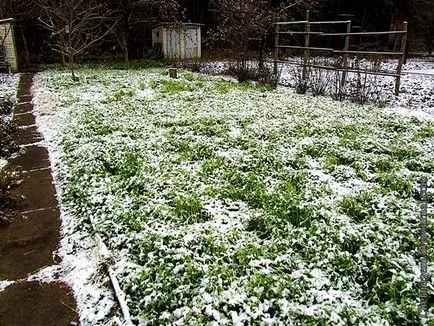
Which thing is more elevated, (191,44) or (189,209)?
(191,44)

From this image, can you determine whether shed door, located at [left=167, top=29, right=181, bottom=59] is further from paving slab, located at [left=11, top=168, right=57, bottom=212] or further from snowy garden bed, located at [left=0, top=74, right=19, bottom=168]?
paving slab, located at [left=11, top=168, right=57, bottom=212]

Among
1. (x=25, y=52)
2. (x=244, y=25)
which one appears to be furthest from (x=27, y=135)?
(x=25, y=52)

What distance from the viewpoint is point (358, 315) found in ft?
9.01

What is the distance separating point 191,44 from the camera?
2567 cm

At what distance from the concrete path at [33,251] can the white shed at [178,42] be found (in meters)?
19.6

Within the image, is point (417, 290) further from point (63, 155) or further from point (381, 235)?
point (63, 155)

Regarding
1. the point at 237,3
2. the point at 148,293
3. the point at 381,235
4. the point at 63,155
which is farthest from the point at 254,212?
the point at 237,3

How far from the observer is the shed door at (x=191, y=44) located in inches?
998

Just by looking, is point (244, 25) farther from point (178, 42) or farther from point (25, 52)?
point (25, 52)

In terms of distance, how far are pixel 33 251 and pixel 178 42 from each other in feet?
75.4

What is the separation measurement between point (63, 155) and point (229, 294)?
176 inches

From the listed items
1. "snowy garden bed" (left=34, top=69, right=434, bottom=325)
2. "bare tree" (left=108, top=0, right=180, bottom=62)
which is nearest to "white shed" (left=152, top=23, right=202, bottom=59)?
"bare tree" (left=108, top=0, right=180, bottom=62)

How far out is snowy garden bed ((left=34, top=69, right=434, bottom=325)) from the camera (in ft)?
9.61

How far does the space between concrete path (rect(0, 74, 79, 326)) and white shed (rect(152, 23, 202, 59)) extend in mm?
19593
